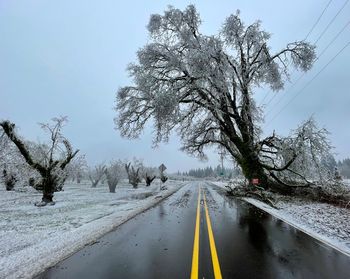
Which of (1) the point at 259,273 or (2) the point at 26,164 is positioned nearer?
(1) the point at 259,273

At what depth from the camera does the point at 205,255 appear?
5629 mm

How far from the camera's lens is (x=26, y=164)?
18.3m

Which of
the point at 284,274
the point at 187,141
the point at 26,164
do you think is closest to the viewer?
the point at 284,274

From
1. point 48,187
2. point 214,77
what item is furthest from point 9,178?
point 214,77

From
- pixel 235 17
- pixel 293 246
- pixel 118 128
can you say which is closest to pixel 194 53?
pixel 235 17

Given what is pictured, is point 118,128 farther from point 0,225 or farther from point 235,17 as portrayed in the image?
point 235,17

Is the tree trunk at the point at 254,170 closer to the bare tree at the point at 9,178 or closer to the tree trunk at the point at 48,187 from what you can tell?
the tree trunk at the point at 48,187

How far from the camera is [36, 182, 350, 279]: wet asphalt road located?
15.4 ft

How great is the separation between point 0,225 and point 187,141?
56.5 feet

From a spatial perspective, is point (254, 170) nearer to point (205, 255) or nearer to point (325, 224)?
point (325, 224)

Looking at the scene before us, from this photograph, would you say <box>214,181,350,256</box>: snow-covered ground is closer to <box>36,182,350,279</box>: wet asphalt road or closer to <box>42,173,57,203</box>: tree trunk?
<box>36,182,350,279</box>: wet asphalt road

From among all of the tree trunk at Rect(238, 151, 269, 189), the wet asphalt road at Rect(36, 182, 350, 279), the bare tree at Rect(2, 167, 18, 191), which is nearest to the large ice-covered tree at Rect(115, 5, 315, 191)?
the tree trunk at Rect(238, 151, 269, 189)

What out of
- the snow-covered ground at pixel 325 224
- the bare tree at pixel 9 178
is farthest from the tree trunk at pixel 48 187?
the bare tree at pixel 9 178

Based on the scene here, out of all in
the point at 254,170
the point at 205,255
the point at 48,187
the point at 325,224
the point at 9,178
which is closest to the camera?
the point at 205,255
